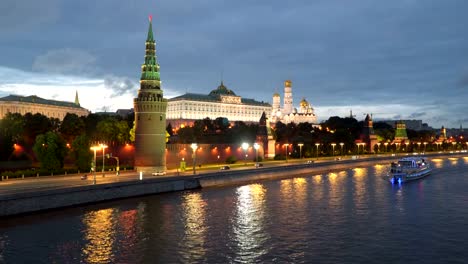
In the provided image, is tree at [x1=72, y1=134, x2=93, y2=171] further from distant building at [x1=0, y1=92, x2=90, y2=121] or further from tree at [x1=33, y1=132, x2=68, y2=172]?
distant building at [x1=0, y1=92, x2=90, y2=121]

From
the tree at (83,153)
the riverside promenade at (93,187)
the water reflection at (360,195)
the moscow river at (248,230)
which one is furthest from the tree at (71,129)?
the water reflection at (360,195)

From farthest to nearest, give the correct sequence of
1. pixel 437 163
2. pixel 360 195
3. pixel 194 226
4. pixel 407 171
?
1. pixel 437 163
2. pixel 407 171
3. pixel 360 195
4. pixel 194 226

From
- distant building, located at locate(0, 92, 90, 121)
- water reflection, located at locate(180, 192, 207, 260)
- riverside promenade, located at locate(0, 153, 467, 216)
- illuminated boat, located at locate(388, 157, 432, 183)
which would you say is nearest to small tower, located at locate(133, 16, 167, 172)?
riverside promenade, located at locate(0, 153, 467, 216)

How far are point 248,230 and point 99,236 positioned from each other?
9.57m

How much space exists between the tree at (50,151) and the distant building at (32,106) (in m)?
95.6

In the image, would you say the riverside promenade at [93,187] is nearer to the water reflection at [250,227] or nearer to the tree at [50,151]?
the tree at [50,151]

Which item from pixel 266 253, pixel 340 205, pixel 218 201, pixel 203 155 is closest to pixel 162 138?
pixel 203 155

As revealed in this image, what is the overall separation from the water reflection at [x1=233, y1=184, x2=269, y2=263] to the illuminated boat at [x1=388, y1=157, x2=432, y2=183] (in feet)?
80.0

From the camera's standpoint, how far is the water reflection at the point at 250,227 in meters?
27.0

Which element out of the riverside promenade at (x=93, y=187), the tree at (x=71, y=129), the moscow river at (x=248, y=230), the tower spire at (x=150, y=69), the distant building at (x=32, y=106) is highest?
the distant building at (x=32, y=106)

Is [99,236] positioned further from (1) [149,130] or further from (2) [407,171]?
(2) [407,171]

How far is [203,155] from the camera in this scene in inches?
3194

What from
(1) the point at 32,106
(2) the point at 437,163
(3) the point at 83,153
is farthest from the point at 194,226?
(1) the point at 32,106

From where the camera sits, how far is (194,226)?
3369 centimetres
